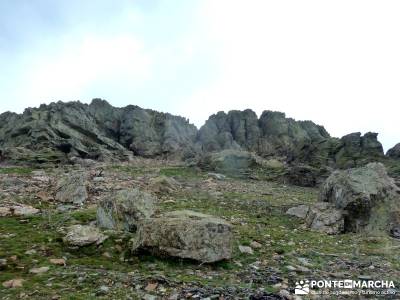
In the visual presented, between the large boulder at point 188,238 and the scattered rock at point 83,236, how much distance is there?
167 cm

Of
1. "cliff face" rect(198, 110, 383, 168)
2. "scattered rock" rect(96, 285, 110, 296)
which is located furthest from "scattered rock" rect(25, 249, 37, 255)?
"cliff face" rect(198, 110, 383, 168)

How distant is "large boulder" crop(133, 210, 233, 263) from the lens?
1310cm

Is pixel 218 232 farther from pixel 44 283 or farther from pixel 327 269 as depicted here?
pixel 44 283

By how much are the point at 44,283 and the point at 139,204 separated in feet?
22.8

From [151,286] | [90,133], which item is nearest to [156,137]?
[90,133]

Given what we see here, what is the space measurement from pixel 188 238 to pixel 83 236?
3.96 m

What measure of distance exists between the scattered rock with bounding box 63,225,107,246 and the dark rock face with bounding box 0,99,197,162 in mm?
35988

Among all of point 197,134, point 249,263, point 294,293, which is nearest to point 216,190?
point 249,263

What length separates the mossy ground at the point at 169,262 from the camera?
1117 cm

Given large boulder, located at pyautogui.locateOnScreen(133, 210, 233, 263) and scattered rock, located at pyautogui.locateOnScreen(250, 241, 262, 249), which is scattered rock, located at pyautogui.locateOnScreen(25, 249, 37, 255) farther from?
scattered rock, located at pyautogui.locateOnScreen(250, 241, 262, 249)
